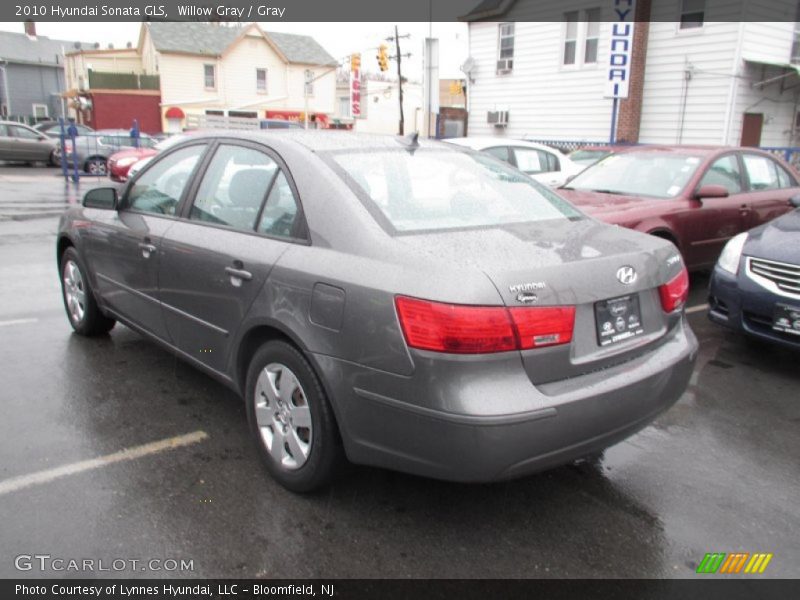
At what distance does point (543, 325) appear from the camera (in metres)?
2.55

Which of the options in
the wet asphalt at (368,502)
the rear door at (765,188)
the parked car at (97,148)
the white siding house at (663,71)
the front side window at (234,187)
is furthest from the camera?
the parked car at (97,148)

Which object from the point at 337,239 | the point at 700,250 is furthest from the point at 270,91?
the point at 337,239

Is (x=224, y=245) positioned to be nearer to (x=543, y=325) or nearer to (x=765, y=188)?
(x=543, y=325)

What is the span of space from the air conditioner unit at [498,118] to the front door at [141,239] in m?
17.8

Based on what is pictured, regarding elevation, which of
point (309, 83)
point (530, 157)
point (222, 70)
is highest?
point (222, 70)

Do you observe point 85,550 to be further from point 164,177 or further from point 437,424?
point 164,177

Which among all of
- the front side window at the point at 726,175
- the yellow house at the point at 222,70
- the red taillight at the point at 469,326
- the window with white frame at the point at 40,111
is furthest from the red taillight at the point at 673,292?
the window with white frame at the point at 40,111

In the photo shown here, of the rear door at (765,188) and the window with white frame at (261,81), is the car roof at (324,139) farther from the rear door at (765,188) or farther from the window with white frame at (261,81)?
the window with white frame at (261,81)

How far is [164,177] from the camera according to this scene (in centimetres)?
422

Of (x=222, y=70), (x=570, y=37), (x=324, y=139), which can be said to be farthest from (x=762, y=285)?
(x=222, y=70)

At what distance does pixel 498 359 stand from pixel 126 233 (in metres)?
2.85

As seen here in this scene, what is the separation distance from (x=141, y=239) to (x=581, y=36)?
17.2m

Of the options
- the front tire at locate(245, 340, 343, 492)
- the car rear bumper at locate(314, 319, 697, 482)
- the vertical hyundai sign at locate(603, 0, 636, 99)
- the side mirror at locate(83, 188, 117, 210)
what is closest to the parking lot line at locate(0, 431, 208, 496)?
the front tire at locate(245, 340, 343, 492)

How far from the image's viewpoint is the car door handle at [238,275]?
317 centimetres
